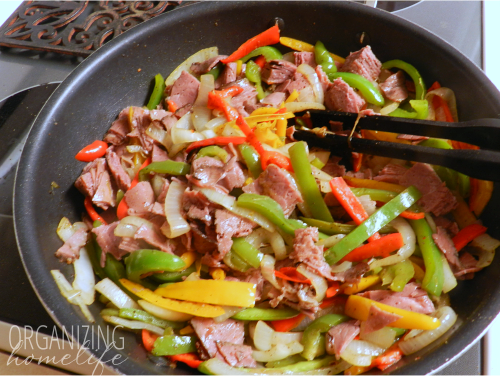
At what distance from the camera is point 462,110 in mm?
1926

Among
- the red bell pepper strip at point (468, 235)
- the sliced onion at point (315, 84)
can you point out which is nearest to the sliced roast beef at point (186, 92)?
the sliced onion at point (315, 84)

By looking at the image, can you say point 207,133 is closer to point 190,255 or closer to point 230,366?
point 190,255

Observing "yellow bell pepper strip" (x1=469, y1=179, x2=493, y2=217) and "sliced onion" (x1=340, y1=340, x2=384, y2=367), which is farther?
"yellow bell pepper strip" (x1=469, y1=179, x2=493, y2=217)

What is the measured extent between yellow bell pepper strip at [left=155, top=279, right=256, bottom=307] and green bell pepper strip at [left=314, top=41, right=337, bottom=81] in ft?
4.35

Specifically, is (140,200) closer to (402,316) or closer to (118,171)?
(118,171)

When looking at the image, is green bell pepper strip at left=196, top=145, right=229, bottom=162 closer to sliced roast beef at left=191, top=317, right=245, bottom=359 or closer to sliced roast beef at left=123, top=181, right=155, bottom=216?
sliced roast beef at left=123, top=181, right=155, bottom=216

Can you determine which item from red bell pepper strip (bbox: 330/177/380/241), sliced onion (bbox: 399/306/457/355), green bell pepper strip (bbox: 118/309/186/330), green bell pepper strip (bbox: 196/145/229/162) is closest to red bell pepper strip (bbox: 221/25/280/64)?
green bell pepper strip (bbox: 196/145/229/162)

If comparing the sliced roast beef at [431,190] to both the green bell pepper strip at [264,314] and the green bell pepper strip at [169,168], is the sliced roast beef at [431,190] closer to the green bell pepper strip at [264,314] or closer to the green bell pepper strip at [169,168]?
the green bell pepper strip at [264,314]

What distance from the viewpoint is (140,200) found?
5.85 ft

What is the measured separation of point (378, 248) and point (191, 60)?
152 centimetres

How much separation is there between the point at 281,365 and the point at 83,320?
832mm

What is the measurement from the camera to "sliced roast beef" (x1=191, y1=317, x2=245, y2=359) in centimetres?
150

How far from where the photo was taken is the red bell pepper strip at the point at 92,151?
1938 mm

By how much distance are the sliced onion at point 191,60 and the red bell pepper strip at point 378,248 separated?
1424 millimetres
